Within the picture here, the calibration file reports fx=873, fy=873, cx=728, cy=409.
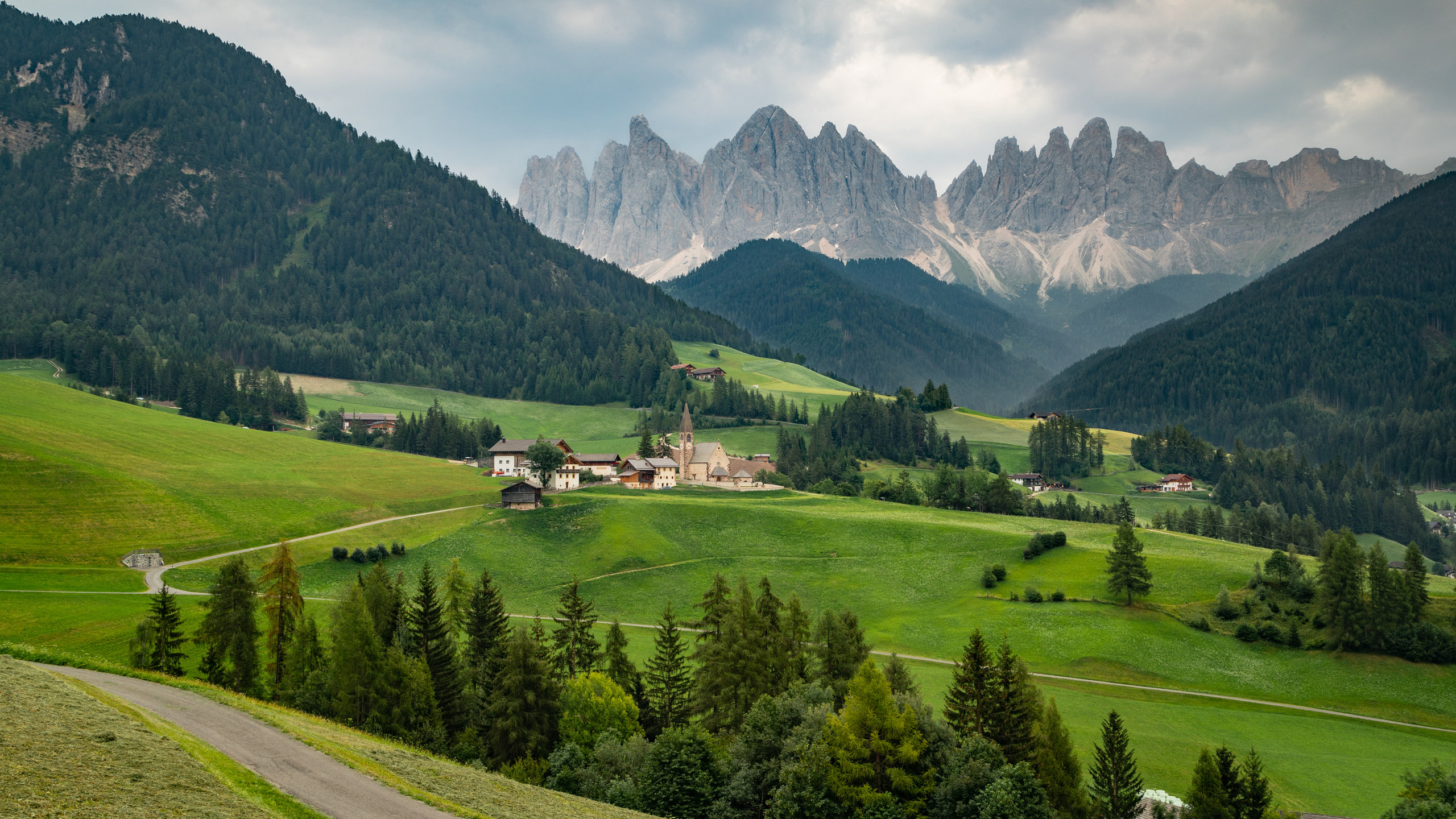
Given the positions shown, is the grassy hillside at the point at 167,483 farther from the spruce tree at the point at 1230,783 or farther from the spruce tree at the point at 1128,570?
the spruce tree at the point at 1230,783

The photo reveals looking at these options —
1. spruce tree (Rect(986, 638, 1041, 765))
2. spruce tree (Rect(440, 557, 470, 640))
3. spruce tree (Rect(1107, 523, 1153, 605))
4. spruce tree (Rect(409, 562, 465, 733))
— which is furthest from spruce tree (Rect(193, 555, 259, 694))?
spruce tree (Rect(1107, 523, 1153, 605))

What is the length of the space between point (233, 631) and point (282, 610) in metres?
2.92

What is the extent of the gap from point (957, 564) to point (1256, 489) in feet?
367

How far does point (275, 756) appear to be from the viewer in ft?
90.3

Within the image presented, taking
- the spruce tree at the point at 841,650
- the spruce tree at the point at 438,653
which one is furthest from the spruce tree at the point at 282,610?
the spruce tree at the point at 841,650

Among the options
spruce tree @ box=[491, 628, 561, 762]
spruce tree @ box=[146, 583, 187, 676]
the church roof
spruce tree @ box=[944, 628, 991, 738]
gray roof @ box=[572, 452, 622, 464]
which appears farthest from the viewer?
gray roof @ box=[572, 452, 622, 464]

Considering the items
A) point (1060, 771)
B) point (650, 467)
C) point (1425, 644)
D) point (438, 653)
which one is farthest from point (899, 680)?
point (650, 467)

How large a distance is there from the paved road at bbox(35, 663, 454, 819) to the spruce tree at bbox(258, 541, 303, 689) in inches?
755

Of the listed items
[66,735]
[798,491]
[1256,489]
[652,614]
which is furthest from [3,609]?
[1256,489]

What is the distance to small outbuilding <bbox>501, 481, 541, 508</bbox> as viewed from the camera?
365 feet

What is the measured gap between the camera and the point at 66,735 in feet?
71.0

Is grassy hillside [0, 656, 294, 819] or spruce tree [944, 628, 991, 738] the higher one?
grassy hillside [0, 656, 294, 819]

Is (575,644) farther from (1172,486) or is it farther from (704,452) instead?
(1172,486)

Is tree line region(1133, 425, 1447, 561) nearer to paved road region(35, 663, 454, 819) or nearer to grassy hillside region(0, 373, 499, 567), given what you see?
grassy hillside region(0, 373, 499, 567)
